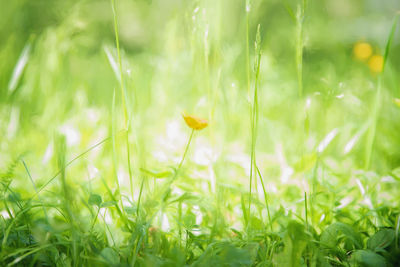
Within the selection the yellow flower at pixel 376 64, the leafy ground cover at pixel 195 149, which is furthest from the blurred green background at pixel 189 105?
the yellow flower at pixel 376 64

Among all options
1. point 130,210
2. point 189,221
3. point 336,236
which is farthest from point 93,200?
point 336,236

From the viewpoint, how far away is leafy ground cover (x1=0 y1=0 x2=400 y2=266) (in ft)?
2.35

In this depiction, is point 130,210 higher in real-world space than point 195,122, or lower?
lower

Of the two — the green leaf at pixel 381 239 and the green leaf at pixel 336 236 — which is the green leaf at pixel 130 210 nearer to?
the green leaf at pixel 336 236

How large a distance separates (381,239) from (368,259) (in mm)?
96

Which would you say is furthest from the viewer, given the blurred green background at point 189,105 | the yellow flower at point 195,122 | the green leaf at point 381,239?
the blurred green background at point 189,105

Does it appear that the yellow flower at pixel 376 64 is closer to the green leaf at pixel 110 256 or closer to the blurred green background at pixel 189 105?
the blurred green background at pixel 189 105

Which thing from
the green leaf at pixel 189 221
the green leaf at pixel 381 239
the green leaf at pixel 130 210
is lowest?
the green leaf at pixel 381 239

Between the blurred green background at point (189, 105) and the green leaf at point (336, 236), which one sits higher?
the blurred green background at point (189, 105)

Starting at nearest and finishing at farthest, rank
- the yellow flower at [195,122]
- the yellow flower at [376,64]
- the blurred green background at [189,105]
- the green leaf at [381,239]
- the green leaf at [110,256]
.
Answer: the green leaf at [110,256]
the green leaf at [381,239]
the yellow flower at [195,122]
the blurred green background at [189,105]
the yellow flower at [376,64]

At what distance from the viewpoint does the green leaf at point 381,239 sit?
2.42 feet

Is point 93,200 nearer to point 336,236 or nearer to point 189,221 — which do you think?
point 189,221

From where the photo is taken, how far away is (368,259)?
68 centimetres

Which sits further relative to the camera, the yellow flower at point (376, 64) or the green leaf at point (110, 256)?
the yellow flower at point (376, 64)
